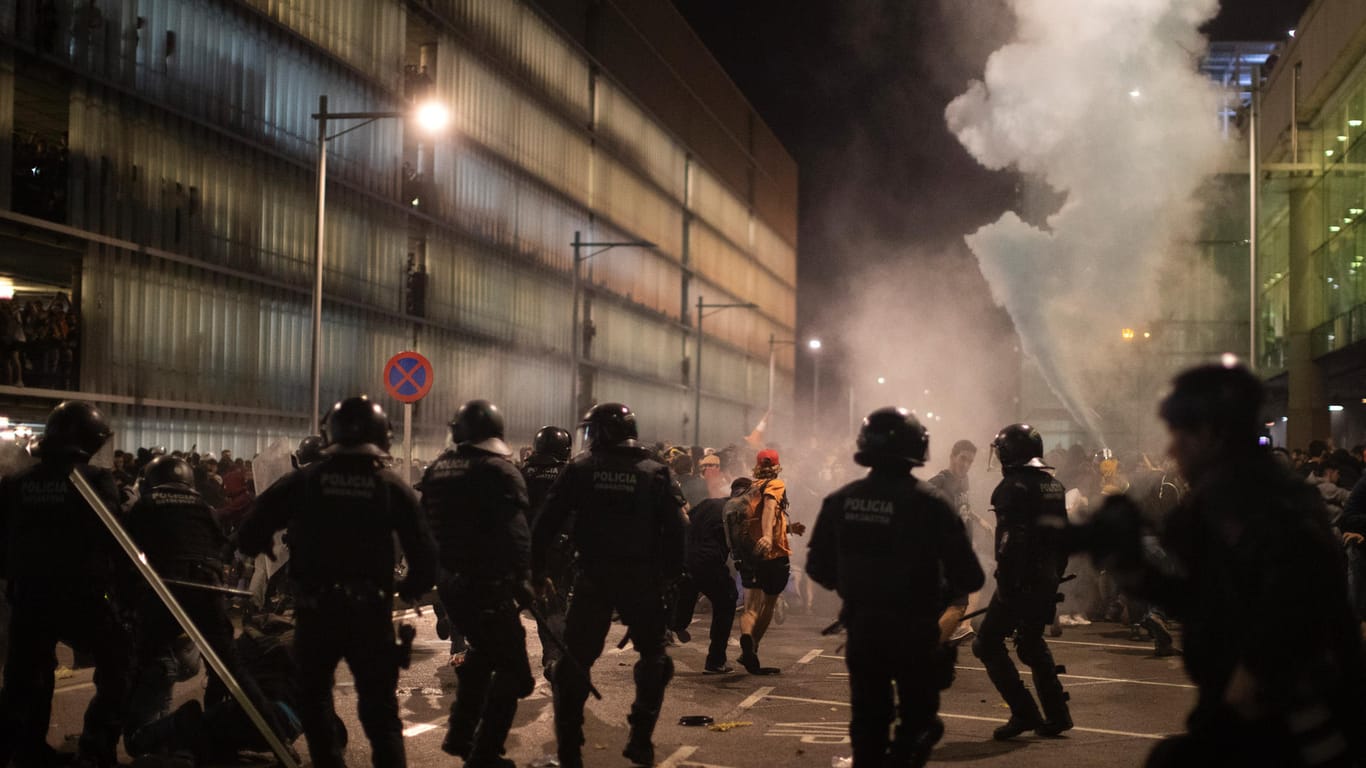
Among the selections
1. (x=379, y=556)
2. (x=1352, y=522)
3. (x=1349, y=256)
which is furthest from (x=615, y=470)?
(x=1349, y=256)

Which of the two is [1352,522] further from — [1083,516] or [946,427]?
[946,427]

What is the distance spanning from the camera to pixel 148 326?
82.5 feet

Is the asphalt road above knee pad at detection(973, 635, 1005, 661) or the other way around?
the other way around

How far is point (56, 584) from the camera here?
23.0 feet

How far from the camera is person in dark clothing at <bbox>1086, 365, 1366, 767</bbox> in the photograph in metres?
3.55

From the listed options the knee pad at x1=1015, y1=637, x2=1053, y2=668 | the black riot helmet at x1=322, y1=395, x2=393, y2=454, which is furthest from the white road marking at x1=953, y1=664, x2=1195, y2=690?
the black riot helmet at x1=322, y1=395, x2=393, y2=454

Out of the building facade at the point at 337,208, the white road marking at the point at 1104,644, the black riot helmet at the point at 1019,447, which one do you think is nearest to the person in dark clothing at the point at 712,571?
the black riot helmet at the point at 1019,447

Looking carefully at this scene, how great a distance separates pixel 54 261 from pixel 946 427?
57.2 metres

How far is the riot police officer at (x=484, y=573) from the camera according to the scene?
704 cm

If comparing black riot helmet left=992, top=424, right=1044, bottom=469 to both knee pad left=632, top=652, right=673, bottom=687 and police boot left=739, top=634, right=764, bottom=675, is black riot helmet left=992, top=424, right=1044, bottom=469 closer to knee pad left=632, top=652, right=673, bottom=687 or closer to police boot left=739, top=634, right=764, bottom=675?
knee pad left=632, top=652, right=673, bottom=687

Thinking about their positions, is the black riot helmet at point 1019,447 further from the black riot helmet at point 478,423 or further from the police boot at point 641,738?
the black riot helmet at point 478,423

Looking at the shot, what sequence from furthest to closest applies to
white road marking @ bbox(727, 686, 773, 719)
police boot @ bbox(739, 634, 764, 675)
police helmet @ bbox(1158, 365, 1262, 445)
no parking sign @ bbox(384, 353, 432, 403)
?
1. no parking sign @ bbox(384, 353, 432, 403)
2. police boot @ bbox(739, 634, 764, 675)
3. white road marking @ bbox(727, 686, 773, 719)
4. police helmet @ bbox(1158, 365, 1262, 445)

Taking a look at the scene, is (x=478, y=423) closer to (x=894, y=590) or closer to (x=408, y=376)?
(x=894, y=590)

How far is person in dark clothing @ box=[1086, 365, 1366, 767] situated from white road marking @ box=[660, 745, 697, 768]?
14.4ft
